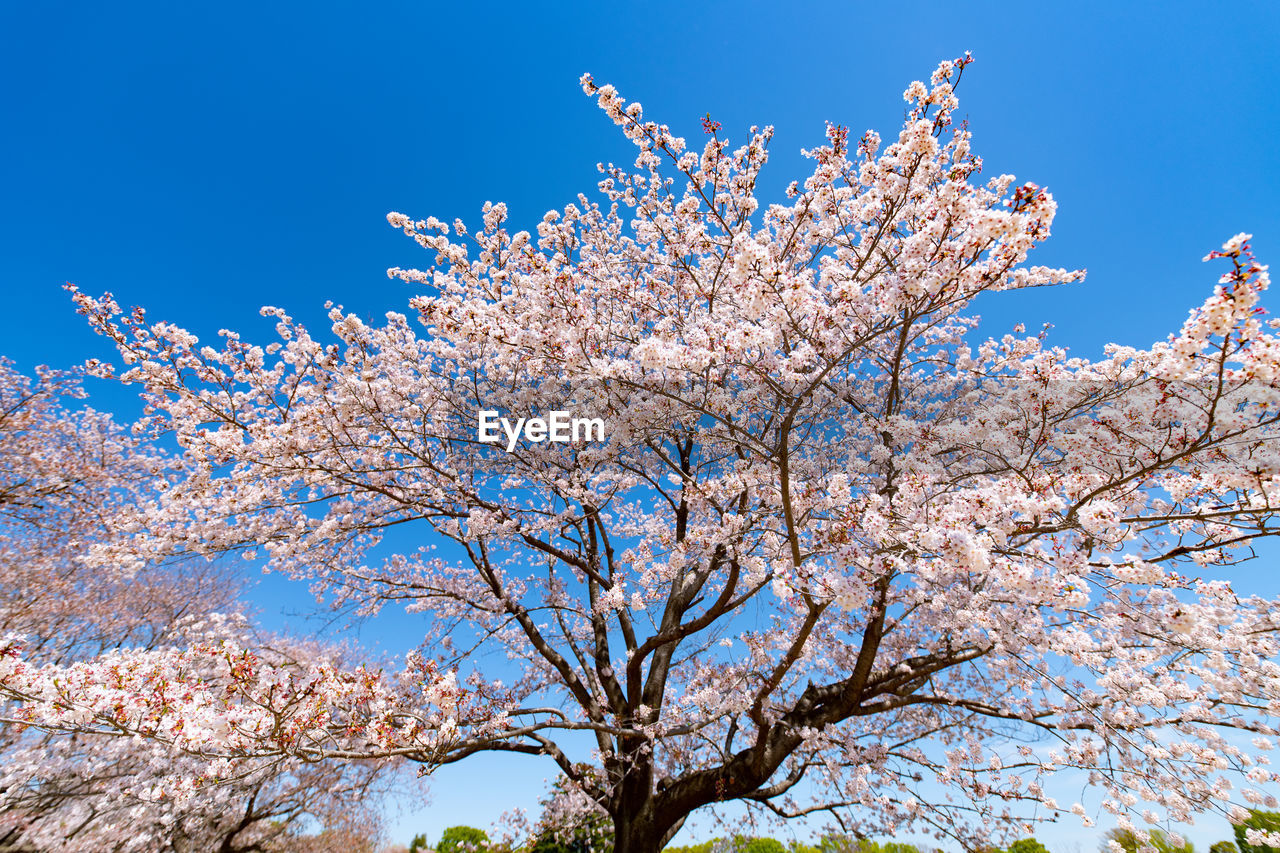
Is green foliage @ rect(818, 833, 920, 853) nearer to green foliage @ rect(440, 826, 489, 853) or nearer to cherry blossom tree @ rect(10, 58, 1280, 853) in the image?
cherry blossom tree @ rect(10, 58, 1280, 853)

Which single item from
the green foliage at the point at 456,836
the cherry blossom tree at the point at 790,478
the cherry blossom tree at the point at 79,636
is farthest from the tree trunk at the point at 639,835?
the green foliage at the point at 456,836

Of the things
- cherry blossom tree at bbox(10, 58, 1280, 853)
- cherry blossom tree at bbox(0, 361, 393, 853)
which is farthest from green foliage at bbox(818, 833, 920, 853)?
cherry blossom tree at bbox(0, 361, 393, 853)

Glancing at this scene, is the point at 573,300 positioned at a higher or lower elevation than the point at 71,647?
higher

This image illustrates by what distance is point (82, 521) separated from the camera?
982cm

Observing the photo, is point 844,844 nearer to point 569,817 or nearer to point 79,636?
point 569,817

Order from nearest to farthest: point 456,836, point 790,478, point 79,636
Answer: point 790,478
point 79,636
point 456,836

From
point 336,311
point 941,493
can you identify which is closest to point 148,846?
point 336,311

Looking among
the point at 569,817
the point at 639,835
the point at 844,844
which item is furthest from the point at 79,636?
the point at 844,844

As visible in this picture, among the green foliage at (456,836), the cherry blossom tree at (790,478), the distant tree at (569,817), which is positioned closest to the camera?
the cherry blossom tree at (790,478)

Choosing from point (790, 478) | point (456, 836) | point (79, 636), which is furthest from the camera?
point (456, 836)

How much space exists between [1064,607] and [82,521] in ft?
49.1

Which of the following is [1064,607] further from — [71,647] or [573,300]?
[71,647]

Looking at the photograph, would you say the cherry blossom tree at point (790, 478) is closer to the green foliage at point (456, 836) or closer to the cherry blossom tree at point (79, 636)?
the cherry blossom tree at point (79, 636)

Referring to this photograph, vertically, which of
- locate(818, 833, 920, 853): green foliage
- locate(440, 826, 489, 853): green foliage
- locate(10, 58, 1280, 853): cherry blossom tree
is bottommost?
locate(440, 826, 489, 853): green foliage
